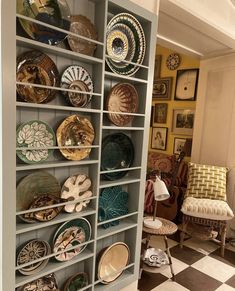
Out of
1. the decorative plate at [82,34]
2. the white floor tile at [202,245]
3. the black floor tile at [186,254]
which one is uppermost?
the decorative plate at [82,34]

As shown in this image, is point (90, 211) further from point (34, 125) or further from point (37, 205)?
point (34, 125)

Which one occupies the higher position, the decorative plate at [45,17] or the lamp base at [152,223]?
the decorative plate at [45,17]

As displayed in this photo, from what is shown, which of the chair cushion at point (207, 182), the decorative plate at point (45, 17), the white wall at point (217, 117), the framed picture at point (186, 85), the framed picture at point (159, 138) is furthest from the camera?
the framed picture at point (159, 138)

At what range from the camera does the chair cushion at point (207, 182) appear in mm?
2752

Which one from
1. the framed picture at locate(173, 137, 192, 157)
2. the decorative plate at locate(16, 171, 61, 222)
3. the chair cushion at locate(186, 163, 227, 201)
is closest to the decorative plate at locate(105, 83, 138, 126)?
the decorative plate at locate(16, 171, 61, 222)

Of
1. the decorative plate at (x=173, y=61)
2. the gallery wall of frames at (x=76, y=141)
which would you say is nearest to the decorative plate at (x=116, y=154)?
the gallery wall of frames at (x=76, y=141)

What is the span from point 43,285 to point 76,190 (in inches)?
21.9

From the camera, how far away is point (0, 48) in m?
0.96

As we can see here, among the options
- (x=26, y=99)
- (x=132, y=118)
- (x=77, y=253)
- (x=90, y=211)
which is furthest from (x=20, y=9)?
(x=77, y=253)

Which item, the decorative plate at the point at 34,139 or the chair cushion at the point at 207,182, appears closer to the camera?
the decorative plate at the point at 34,139

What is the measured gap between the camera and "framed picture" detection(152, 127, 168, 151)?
13.0ft

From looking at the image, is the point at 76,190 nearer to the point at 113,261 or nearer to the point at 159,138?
the point at 113,261

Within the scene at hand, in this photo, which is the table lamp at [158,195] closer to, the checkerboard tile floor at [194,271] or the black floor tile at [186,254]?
the checkerboard tile floor at [194,271]

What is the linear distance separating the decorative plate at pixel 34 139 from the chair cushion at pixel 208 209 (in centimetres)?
188
